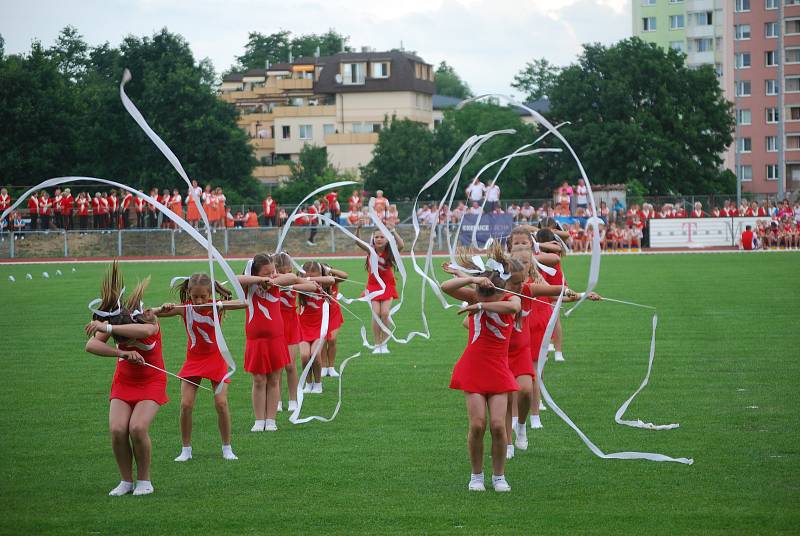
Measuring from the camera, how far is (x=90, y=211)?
43938 millimetres

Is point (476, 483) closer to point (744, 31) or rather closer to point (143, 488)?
point (143, 488)

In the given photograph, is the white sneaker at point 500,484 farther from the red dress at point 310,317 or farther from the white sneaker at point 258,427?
the red dress at point 310,317

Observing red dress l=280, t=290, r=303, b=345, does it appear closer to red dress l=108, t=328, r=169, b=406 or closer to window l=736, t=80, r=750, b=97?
red dress l=108, t=328, r=169, b=406

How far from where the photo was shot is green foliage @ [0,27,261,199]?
61.1 metres

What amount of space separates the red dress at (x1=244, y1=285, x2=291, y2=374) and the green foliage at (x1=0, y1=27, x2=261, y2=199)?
51.7 meters

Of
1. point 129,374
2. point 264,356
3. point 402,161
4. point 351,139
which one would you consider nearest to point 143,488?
point 129,374

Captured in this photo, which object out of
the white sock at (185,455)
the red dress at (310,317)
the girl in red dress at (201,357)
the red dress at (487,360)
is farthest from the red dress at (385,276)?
the red dress at (487,360)

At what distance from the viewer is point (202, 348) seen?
898cm

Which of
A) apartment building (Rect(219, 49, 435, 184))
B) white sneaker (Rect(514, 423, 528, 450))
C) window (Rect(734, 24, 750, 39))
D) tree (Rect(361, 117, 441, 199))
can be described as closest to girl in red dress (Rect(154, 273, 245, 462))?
white sneaker (Rect(514, 423, 528, 450))

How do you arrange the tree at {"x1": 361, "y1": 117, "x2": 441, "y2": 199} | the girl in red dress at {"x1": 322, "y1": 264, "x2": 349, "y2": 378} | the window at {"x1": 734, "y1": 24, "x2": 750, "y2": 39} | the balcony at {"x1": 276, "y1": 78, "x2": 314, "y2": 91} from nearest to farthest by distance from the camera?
the girl in red dress at {"x1": 322, "y1": 264, "x2": 349, "y2": 378}
the tree at {"x1": 361, "y1": 117, "x2": 441, "y2": 199}
the balcony at {"x1": 276, "y1": 78, "x2": 314, "y2": 91}
the window at {"x1": 734, "y1": 24, "x2": 750, "y2": 39}

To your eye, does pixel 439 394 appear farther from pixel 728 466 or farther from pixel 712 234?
pixel 712 234

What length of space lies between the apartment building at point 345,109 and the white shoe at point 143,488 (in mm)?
83664

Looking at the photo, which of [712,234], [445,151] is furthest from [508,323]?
[445,151]

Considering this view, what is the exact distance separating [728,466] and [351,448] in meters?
3.24
